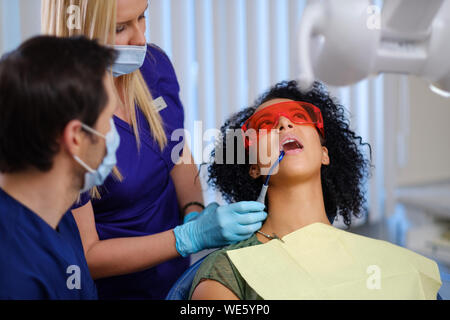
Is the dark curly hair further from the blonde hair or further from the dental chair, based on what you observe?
the blonde hair

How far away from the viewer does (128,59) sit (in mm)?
1152

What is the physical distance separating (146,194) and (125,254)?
0.74 ft

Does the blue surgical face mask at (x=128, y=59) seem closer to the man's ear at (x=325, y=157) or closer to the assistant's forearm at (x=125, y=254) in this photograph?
the assistant's forearm at (x=125, y=254)

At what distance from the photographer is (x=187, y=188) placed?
1511 mm

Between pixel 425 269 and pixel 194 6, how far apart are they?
59.4 inches

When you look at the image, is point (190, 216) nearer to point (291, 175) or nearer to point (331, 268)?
point (291, 175)

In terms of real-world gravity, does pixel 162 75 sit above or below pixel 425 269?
above

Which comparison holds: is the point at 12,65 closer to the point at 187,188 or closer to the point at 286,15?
the point at 187,188

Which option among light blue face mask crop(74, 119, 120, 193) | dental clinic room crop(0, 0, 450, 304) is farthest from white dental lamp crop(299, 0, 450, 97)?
light blue face mask crop(74, 119, 120, 193)

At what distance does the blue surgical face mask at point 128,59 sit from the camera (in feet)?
3.73

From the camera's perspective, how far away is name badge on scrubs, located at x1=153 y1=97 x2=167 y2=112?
1397mm

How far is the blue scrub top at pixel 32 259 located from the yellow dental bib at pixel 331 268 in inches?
16.0

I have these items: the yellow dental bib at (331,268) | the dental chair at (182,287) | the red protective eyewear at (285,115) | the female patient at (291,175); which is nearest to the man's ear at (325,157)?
the female patient at (291,175)
